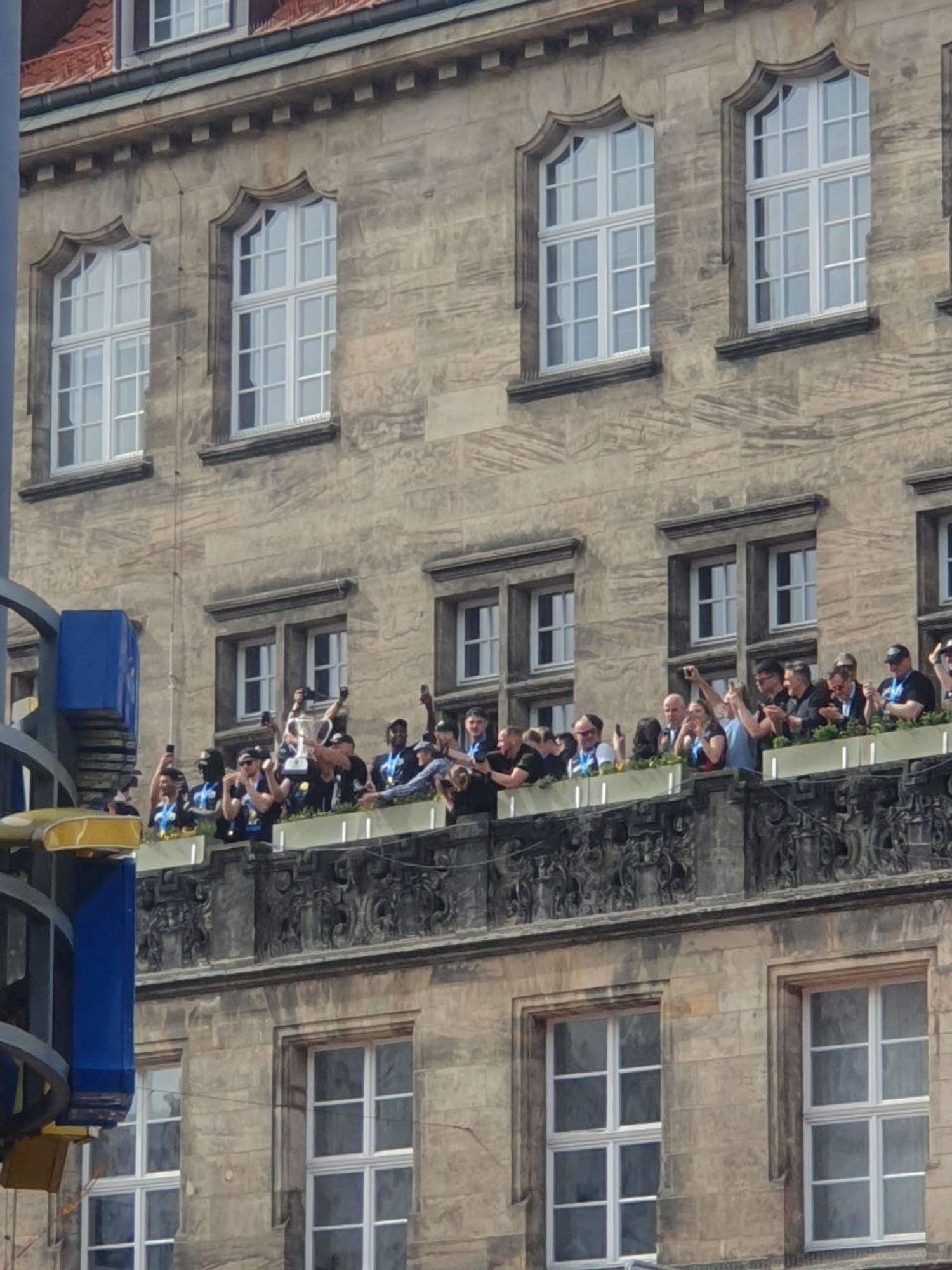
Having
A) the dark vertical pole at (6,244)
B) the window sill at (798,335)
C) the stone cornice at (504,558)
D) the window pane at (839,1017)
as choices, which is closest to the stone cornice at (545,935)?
the window pane at (839,1017)

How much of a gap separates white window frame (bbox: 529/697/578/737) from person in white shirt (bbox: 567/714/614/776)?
131 inches

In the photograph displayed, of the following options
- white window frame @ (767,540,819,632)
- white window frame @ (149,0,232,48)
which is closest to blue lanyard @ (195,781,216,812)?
white window frame @ (767,540,819,632)

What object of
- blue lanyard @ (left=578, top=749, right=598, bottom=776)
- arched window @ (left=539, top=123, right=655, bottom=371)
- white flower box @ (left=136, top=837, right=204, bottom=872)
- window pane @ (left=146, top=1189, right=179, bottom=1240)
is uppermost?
arched window @ (left=539, top=123, right=655, bottom=371)

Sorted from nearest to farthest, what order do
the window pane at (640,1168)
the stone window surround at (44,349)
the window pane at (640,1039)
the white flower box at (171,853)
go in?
the window pane at (640,1168) < the window pane at (640,1039) < the white flower box at (171,853) < the stone window surround at (44,349)

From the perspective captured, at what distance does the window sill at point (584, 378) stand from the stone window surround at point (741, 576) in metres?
1.45

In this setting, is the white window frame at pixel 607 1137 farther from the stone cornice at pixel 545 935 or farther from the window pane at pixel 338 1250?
the window pane at pixel 338 1250

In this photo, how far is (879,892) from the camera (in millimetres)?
35344

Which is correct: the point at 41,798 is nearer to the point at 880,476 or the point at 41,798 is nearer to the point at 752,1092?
the point at 752,1092

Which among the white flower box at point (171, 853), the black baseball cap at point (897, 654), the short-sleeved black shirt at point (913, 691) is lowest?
the white flower box at point (171, 853)

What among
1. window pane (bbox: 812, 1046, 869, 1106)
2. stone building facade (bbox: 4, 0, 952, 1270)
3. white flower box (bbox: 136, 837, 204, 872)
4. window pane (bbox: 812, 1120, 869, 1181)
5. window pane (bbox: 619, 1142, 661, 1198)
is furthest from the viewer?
white flower box (bbox: 136, 837, 204, 872)

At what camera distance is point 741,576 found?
39.4 meters

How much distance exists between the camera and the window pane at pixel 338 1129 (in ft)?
128

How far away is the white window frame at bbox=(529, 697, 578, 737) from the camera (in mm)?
40344

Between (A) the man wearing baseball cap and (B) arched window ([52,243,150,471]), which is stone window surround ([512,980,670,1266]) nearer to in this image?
(A) the man wearing baseball cap
